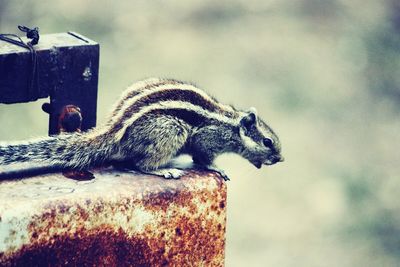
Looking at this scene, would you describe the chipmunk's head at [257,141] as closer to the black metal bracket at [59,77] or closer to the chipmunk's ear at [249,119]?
the chipmunk's ear at [249,119]

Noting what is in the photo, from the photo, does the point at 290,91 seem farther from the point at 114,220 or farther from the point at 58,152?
the point at 114,220

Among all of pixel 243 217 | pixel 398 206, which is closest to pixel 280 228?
pixel 243 217

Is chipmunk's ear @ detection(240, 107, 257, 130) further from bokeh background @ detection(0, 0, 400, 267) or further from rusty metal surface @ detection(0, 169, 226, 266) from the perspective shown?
A: bokeh background @ detection(0, 0, 400, 267)

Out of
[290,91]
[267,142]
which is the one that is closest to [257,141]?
[267,142]

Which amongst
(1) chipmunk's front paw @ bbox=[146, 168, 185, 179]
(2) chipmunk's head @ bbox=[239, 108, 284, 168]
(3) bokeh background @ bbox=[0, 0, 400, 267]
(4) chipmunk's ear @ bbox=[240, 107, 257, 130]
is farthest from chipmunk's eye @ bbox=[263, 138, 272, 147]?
(3) bokeh background @ bbox=[0, 0, 400, 267]

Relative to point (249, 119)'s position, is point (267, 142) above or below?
below

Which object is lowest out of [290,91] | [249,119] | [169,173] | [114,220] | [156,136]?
[114,220]

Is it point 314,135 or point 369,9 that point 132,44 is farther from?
point 369,9

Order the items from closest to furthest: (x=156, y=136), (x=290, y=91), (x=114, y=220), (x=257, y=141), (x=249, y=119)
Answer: (x=114, y=220) → (x=156, y=136) → (x=249, y=119) → (x=257, y=141) → (x=290, y=91)
